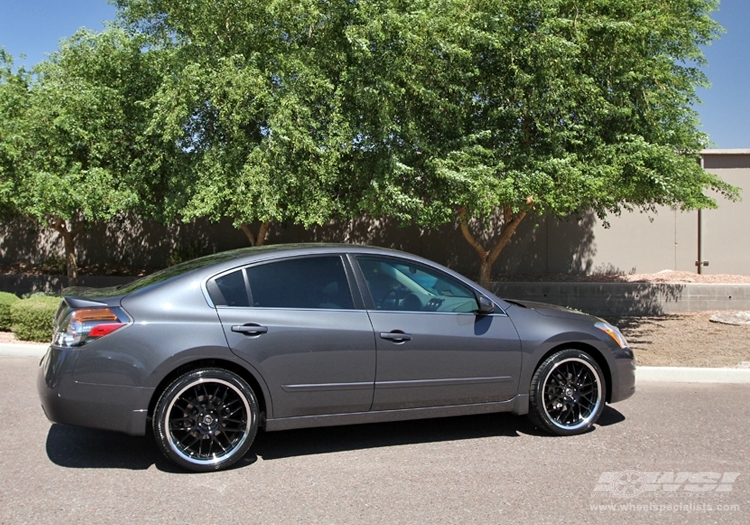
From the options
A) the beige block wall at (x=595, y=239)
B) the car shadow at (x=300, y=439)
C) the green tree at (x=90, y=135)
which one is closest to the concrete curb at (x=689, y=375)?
the car shadow at (x=300, y=439)

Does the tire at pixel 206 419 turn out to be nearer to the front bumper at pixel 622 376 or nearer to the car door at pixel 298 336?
the car door at pixel 298 336

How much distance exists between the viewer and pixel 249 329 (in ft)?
16.1

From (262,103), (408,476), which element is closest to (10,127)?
(262,103)

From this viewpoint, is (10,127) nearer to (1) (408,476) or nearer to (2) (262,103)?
(2) (262,103)

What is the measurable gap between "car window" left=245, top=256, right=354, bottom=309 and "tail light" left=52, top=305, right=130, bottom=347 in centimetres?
96

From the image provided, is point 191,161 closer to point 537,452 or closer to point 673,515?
point 537,452

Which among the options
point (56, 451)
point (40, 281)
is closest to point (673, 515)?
point (56, 451)

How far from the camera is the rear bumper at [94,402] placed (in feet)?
15.3

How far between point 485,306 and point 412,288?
2.00ft

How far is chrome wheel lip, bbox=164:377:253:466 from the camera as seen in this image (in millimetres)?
4750

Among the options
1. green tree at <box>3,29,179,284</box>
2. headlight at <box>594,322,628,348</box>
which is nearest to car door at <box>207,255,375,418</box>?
headlight at <box>594,322,628,348</box>

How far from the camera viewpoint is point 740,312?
13.1m

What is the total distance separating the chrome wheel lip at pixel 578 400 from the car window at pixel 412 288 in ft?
2.84

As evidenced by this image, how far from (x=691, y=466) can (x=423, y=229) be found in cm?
1127
